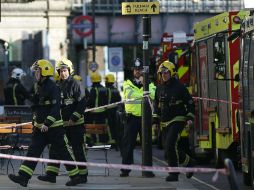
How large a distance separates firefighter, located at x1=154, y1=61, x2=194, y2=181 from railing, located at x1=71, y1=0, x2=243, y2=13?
3177 cm

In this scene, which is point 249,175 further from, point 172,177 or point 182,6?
point 182,6

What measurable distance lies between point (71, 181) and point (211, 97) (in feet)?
15.5

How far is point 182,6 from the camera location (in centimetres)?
4803

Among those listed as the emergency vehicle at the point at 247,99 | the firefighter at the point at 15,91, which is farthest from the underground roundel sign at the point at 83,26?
the emergency vehicle at the point at 247,99

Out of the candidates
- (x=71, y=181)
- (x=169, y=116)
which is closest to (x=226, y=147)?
(x=169, y=116)

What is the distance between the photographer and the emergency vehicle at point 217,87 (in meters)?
16.4

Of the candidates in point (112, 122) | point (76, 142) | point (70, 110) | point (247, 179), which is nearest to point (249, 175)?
point (247, 179)

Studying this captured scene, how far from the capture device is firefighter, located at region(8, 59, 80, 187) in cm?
1370

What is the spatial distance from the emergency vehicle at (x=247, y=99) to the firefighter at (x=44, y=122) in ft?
8.79

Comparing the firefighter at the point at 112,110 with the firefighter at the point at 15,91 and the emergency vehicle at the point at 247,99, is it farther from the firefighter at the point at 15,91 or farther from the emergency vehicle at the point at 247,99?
the emergency vehicle at the point at 247,99

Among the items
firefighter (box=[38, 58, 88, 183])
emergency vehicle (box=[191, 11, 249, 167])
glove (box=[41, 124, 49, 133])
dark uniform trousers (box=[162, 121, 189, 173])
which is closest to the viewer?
glove (box=[41, 124, 49, 133])

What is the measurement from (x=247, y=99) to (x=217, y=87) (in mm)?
3617

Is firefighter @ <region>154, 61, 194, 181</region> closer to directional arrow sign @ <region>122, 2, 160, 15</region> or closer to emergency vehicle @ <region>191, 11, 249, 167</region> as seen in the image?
emergency vehicle @ <region>191, 11, 249, 167</region>

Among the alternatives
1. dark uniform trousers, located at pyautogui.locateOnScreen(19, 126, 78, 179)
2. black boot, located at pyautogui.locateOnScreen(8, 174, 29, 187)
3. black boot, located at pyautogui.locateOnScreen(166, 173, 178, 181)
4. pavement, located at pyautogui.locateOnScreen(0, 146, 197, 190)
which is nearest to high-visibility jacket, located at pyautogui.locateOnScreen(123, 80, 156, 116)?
pavement, located at pyautogui.locateOnScreen(0, 146, 197, 190)
